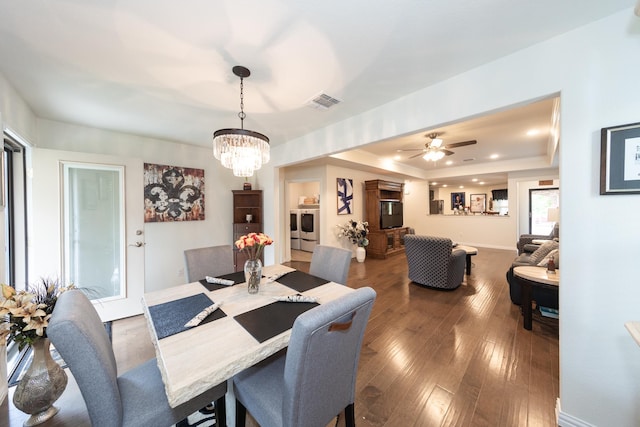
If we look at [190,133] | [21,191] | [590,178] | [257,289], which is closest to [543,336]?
[590,178]

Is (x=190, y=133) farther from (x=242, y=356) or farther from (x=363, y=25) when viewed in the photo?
(x=242, y=356)

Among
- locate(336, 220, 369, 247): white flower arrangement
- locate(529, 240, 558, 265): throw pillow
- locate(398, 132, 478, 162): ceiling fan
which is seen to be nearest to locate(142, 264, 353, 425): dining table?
locate(529, 240, 558, 265): throw pillow

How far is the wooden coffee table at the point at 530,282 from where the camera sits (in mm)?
2291

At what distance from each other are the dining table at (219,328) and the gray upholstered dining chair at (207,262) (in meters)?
0.35

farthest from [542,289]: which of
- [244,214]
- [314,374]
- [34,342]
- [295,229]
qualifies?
[295,229]

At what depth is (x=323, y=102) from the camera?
2.33 meters

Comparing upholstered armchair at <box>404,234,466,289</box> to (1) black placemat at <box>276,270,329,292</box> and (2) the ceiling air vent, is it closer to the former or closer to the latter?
(1) black placemat at <box>276,270,329,292</box>

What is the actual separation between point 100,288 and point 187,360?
2871 mm

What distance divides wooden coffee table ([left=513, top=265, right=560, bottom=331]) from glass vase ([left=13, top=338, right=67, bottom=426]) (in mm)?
4106

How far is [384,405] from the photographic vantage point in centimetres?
156

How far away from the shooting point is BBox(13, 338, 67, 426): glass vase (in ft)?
4.71

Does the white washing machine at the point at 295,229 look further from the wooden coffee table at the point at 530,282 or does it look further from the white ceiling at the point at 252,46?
the wooden coffee table at the point at 530,282

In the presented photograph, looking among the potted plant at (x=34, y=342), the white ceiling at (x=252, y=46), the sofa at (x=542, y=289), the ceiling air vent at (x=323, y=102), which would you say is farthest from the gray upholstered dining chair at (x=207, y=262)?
the sofa at (x=542, y=289)

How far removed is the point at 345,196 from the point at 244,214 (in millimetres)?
2550
